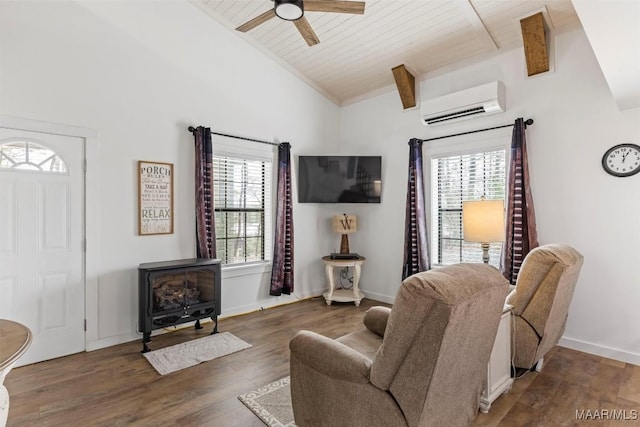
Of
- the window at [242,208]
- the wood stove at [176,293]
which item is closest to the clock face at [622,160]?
the window at [242,208]

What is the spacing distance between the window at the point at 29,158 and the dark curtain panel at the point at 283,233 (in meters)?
2.37

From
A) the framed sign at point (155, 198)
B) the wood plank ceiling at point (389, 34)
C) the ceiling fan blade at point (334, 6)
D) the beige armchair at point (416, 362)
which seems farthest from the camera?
the framed sign at point (155, 198)

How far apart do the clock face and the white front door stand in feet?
16.0

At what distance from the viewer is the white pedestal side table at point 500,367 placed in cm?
222

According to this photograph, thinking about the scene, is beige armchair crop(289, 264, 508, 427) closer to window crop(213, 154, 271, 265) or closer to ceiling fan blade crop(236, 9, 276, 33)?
ceiling fan blade crop(236, 9, 276, 33)

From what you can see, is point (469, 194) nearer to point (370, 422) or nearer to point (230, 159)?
point (230, 159)

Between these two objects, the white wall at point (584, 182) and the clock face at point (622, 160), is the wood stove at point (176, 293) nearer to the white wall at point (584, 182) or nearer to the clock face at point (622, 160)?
the white wall at point (584, 182)

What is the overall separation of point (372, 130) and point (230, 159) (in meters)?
2.15

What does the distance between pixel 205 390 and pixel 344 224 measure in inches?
113

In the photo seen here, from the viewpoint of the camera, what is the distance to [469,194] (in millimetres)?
4176

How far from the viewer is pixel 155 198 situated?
365cm

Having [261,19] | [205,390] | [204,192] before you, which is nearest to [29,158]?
[204,192]

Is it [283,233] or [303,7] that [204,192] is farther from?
[303,7]

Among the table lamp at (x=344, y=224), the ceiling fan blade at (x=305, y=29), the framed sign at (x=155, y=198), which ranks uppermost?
the ceiling fan blade at (x=305, y=29)
